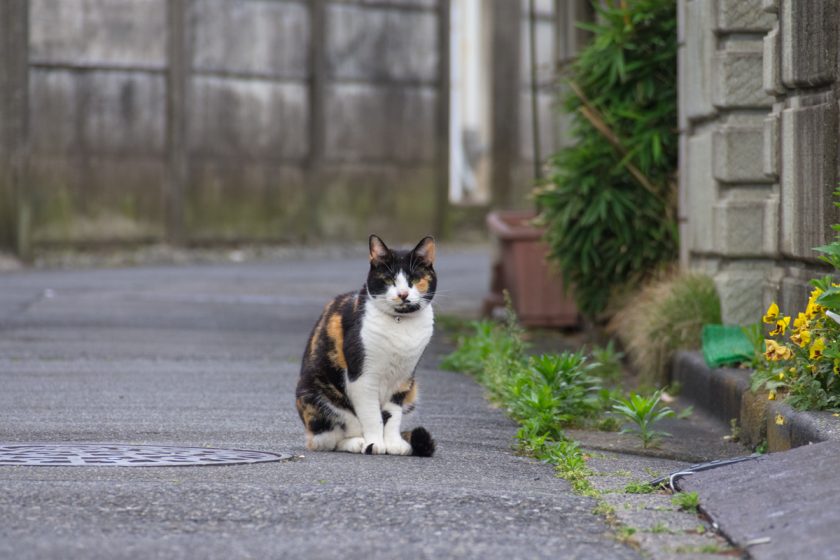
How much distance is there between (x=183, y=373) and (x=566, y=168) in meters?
3.17

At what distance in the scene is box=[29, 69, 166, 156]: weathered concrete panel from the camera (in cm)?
1636

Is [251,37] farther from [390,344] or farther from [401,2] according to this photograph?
[390,344]

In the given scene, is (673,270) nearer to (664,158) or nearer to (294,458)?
(664,158)

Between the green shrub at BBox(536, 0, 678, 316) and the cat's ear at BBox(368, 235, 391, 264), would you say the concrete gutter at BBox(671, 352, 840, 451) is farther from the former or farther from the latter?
the green shrub at BBox(536, 0, 678, 316)

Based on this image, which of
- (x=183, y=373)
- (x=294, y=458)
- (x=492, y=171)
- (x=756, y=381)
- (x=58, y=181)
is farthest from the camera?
(x=492, y=171)

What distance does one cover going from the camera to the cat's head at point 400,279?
19.8 feet

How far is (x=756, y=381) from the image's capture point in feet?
21.9

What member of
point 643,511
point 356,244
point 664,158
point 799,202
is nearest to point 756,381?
point 799,202

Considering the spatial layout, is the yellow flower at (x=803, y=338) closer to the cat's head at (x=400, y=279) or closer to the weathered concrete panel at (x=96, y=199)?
the cat's head at (x=400, y=279)

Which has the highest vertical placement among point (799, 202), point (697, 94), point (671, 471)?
point (697, 94)

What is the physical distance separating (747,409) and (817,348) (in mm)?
953

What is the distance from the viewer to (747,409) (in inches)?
265

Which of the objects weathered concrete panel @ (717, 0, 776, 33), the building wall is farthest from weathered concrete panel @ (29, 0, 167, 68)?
weathered concrete panel @ (717, 0, 776, 33)

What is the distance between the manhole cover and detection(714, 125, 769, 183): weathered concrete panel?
366 cm
